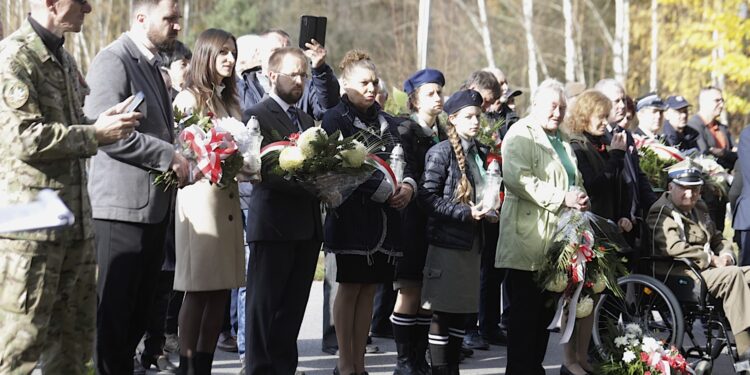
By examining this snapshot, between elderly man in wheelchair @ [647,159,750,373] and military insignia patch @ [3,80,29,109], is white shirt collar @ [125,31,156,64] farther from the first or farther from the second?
elderly man in wheelchair @ [647,159,750,373]

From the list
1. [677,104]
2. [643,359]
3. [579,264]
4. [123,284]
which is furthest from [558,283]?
[677,104]

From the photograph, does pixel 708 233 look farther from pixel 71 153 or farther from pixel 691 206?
pixel 71 153

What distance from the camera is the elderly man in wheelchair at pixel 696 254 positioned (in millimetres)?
7805

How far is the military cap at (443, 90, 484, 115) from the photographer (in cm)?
721

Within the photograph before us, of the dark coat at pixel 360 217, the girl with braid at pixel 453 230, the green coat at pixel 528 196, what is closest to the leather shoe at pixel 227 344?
the girl with braid at pixel 453 230

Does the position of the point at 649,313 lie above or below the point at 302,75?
below

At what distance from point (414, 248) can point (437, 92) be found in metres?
1.15

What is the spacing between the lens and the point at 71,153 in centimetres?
454

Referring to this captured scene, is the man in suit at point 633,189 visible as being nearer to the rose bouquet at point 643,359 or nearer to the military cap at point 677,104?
the rose bouquet at point 643,359

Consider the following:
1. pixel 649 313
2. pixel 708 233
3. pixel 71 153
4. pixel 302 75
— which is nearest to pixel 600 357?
pixel 649 313

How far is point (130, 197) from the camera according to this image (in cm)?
531

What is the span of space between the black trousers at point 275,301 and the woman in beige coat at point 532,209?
145cm

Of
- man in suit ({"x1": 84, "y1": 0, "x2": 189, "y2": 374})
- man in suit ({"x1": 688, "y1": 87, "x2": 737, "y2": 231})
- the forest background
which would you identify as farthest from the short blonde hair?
the forest background

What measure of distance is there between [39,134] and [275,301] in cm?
206
